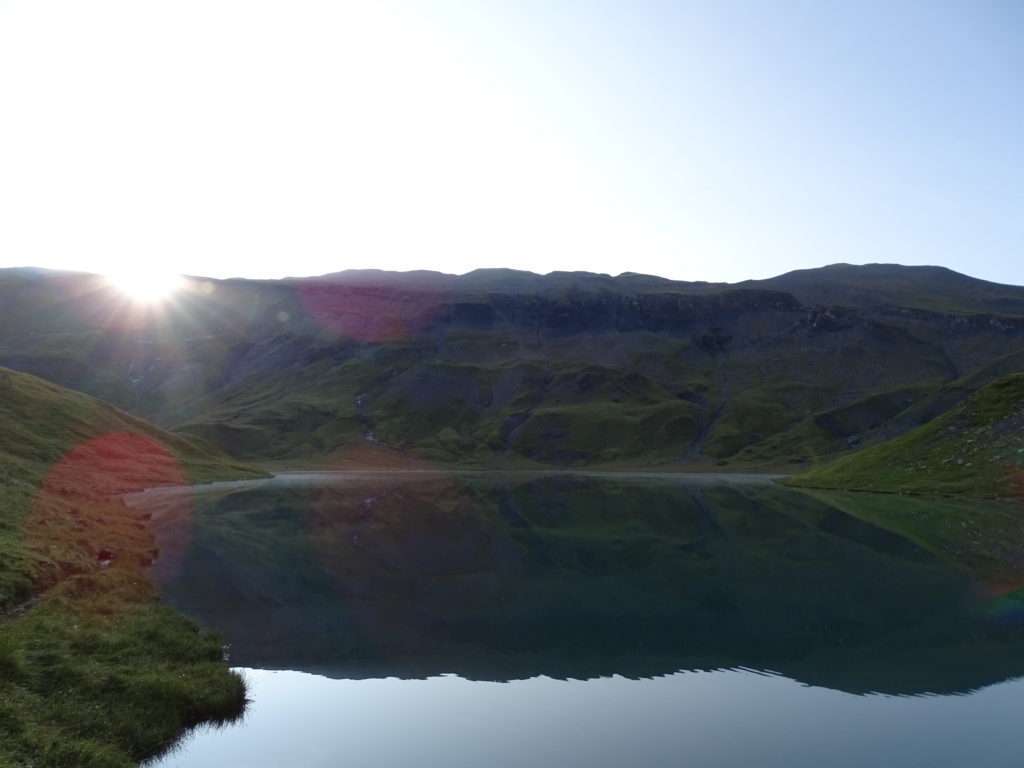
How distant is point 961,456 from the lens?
117m

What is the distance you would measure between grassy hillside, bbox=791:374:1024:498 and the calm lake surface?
1489 inches

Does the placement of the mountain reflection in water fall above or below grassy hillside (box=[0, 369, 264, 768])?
below

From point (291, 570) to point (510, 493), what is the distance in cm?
9222

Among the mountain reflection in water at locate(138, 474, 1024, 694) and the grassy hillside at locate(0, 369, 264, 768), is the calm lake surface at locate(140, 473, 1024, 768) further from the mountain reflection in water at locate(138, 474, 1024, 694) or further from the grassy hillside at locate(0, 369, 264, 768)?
the grassy hillside at locate(0, 369, 264, 768)

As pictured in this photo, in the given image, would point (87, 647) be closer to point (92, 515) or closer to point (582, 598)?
point (582, 598)

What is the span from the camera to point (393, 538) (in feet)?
261

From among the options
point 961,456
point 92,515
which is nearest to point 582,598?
point 92,515

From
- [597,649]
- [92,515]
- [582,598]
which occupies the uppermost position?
[597,649]

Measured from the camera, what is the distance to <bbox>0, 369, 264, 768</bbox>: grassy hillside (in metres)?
22.2

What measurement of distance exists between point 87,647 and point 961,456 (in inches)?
4645

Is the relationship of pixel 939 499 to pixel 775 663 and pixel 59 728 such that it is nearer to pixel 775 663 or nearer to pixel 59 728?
pixel 775 663

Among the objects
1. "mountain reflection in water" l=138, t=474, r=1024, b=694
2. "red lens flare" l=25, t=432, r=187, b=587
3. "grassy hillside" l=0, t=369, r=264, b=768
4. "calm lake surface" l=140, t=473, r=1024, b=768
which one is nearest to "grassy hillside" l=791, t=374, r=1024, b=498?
"mountain reflection in water" l=138, t=474, r=1024, b=694

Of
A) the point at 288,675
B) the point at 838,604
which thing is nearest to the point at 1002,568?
the point at 838,604

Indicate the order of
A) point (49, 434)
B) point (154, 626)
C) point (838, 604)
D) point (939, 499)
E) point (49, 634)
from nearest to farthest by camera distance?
1. point (49, 634)
2. point (154, 626)
3. point (838, 604)
4. point (939, 499)
5. point (49, 434)
